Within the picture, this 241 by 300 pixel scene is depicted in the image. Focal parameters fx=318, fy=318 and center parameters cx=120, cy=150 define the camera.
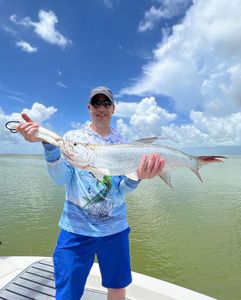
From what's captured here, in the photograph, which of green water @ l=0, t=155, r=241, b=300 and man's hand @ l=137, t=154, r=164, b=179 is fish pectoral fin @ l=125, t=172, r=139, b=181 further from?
green water @ l=0, t=155, r=241, b=300

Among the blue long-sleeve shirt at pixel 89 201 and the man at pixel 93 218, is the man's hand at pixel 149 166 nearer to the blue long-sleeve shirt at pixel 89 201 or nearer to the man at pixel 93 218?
the man at pixel 93 218

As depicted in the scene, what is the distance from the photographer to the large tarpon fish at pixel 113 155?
338 centimetres

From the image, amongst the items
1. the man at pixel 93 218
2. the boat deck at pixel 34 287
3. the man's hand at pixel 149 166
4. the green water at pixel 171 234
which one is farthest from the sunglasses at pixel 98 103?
the green water at pixel 171 234

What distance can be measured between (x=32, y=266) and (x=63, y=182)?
314cm

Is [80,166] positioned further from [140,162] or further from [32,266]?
[32,266]

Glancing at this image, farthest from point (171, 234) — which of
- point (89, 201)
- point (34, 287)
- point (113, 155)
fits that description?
point (113, 155)

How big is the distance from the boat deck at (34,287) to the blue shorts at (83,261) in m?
1.72

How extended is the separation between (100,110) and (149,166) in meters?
0.98

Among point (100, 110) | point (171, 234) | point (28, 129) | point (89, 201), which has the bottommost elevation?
point (171, 234)

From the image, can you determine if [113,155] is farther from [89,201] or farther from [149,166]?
[89,201]

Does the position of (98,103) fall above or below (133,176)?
above

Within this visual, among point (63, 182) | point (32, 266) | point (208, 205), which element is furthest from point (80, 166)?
point (208, 205)

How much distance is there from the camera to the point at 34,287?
536cm

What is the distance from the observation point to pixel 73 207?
3688 millimetres
